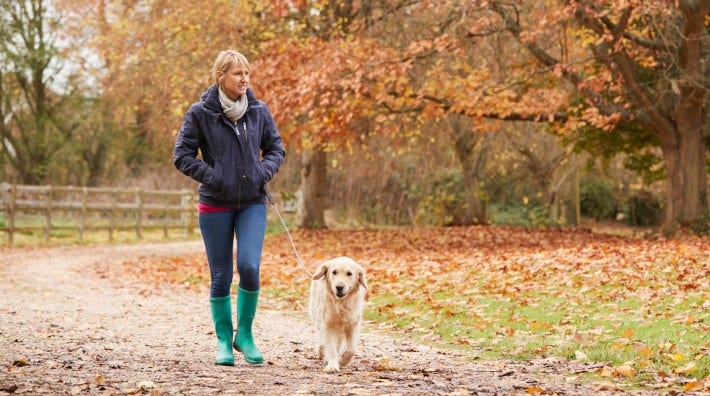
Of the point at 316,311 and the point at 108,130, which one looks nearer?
the point at 316,311

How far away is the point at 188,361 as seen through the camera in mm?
6633

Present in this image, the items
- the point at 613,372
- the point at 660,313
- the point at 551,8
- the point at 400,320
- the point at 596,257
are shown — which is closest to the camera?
the point at 613,372

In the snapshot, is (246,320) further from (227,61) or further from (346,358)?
(227,61)

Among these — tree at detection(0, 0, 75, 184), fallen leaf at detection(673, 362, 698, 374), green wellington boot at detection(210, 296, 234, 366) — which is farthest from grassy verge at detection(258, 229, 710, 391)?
tree at detection(0, 0, 75, 184)

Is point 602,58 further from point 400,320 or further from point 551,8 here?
point 400,320

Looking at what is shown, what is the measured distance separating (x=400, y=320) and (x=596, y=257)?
4.63m

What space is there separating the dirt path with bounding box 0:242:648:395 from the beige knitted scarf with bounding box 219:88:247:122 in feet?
5.91

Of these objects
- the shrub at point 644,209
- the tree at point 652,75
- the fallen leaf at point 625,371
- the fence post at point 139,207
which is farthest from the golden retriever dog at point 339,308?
the shrub at point 644,209

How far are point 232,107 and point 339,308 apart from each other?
64.1 inches

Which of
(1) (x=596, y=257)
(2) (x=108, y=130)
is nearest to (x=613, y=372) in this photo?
(1) (x=596, y=257)

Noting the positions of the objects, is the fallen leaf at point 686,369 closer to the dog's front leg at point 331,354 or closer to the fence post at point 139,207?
the dog's front leg at point 331,354

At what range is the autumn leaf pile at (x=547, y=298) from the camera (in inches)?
272

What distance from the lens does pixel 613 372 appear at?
6062 millimetres

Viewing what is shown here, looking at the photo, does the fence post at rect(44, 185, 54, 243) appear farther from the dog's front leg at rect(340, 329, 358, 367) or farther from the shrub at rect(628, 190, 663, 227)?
the shrub at rect(628, 190, 663, 227)
